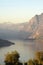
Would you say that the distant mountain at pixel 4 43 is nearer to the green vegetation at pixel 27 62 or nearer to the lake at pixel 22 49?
the lake at pixel 22 49

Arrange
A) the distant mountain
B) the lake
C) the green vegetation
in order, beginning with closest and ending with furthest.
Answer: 1. the green vegetation
2. the lake
3. the distant mountain

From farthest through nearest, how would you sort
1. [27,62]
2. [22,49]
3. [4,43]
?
1. [22,49]
2. [4,43]
3. [27,62]

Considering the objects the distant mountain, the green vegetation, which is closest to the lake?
the distant mountain

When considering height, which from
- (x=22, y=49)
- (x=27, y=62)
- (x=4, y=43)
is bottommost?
(x=27, y=62)

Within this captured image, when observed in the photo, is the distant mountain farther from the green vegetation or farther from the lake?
the green vegetation

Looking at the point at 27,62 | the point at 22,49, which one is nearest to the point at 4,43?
the point at 22,49

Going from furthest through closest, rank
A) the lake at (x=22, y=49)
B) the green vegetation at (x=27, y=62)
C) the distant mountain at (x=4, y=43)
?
1. the distant mountain at (x=4, y=43)
2. the lake at (x=22, y=49)
3. the green vegetation at (x=27, y=62)

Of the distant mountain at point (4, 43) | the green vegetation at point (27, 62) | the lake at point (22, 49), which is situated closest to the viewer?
the green vegetation at point (27, 62)

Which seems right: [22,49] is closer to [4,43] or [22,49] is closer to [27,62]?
[4,43]

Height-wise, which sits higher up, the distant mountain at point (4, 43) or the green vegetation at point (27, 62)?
the distant mountain at point (4, 43)

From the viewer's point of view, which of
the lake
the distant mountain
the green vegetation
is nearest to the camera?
the green vegetation

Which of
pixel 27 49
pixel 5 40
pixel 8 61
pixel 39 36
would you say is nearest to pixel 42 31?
pixel 39 36

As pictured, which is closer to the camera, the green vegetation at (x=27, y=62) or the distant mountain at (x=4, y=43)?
the green vegetation at (x=27, y=62)

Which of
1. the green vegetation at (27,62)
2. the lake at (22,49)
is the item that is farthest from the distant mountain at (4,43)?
the green vegetation at (27,62)
